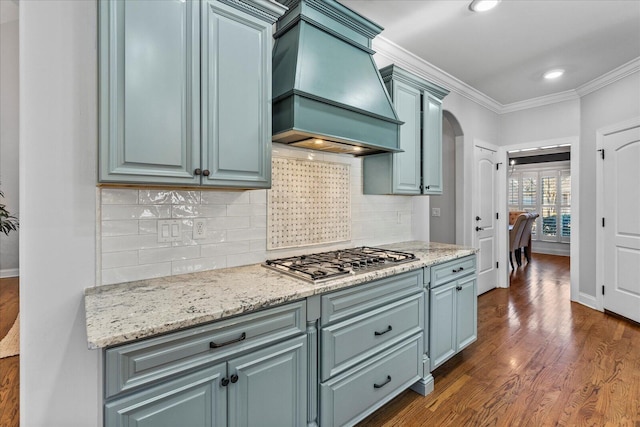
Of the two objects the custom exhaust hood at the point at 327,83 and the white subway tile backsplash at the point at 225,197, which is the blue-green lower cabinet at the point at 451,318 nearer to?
the custom exhaust hood at the point at 327,83

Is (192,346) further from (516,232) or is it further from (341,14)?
(516,232)

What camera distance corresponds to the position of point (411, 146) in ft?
8.83

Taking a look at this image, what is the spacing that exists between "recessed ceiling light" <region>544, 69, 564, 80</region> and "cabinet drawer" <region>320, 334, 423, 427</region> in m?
3.34

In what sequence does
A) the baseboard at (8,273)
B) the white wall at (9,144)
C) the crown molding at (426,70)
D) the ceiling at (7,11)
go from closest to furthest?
1. the crown molding at (426,70)
2. the ceiling at (7,11)
3. the white wall at (9,144)
4. the baseboard at (8,273)

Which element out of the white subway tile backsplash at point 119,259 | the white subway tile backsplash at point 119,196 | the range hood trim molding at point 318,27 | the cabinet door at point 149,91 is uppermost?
the range hood trim molding at point 318,27

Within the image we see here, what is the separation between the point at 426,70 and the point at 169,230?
3.04 metres

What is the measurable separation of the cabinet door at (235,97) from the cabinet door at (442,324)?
1464mm

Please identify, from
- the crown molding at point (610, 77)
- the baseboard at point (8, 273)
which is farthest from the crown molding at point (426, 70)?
the baseboard at point (8, 273)

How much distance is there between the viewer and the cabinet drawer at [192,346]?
3.42 feet

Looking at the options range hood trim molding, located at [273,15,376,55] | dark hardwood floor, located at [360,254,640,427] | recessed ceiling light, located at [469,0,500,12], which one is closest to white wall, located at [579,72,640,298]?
dark hardwood floor, located at [360,254,640,427]

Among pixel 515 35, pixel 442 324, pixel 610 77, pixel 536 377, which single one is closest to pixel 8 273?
A: pixel 442 324

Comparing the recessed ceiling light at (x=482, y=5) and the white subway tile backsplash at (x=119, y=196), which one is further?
the recessed ceiling light at (x=482, y=5)

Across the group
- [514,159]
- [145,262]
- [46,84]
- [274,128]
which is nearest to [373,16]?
[274,128]

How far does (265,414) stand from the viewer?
138 centimetres
